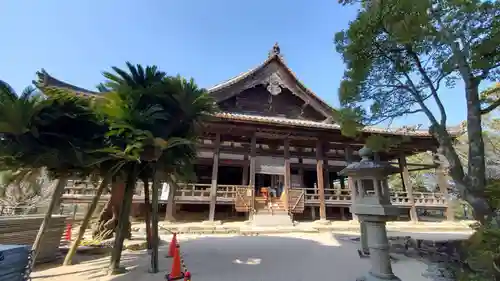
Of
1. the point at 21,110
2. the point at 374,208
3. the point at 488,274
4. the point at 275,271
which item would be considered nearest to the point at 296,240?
the point at 275,271

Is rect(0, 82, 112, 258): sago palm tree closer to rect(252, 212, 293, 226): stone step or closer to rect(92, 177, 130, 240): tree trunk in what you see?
rect(92, 177, 130, 240): tree trunk

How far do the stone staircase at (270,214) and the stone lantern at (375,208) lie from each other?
773 cm

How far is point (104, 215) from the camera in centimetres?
877

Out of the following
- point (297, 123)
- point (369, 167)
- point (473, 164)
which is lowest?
point (369, 167)

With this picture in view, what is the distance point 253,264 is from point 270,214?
22.3 ft

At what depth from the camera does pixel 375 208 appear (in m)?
4.40

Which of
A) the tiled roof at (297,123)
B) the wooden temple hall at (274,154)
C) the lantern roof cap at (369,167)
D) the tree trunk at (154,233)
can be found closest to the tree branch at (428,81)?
the lantern roof cap at (369,167)

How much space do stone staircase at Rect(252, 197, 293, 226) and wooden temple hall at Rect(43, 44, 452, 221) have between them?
60 millimetres

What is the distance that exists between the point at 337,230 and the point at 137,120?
11.2 meters

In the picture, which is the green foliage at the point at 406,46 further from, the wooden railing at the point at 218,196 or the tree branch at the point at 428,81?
the wooden railing at the point at 218,196

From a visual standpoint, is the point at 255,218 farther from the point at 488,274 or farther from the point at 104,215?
the point at 488,274

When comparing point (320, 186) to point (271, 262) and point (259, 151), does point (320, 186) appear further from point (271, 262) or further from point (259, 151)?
point (271, 262)

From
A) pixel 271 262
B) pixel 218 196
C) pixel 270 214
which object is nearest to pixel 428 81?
pixel 271 262

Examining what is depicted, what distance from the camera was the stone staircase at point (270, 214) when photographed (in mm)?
12188
